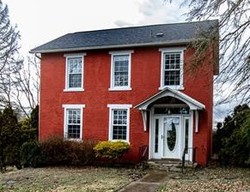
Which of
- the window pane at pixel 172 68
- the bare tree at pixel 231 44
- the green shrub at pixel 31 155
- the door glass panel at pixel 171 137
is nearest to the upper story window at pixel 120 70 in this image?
the window pane at pixel 172 68

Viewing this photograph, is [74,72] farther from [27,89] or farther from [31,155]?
[27,89]

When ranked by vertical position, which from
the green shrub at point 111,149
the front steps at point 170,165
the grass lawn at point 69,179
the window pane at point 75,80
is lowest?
the grass lawn at point 69,179

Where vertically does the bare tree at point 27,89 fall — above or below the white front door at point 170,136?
above

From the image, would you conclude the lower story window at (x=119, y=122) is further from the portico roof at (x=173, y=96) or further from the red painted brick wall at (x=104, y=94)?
the portico roof at (x=173, y=96)

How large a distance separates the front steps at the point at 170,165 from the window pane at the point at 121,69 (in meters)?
4.91

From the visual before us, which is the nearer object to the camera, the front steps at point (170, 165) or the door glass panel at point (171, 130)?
the front steps at point (170, 165)

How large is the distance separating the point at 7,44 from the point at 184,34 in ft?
61.0

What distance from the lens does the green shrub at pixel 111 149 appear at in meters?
20.4

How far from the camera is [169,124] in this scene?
21172 mm

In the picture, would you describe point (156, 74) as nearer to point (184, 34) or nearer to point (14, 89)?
point (184, 34)

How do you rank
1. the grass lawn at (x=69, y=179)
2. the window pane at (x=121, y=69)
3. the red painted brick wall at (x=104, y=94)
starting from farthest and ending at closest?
the window pane at (x=121, y=69) < the red painted brick wall at (x=104, y=94) < the grass lawn at (x=69, y=179)

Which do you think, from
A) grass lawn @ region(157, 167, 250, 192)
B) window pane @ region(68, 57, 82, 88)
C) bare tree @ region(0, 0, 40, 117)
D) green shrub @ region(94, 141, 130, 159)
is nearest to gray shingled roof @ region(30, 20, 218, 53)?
window pane @ region(68, 57, 82, 88)

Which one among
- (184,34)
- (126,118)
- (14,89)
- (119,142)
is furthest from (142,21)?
(14,89)

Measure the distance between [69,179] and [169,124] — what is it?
22.7ft
